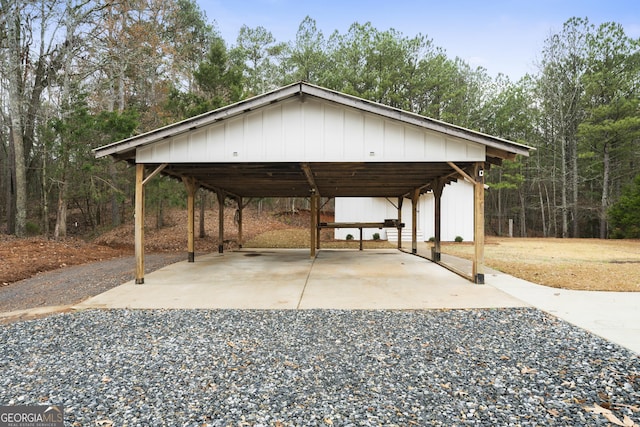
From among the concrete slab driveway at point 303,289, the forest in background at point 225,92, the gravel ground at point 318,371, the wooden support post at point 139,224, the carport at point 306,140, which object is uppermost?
the forest in background at point 225,92

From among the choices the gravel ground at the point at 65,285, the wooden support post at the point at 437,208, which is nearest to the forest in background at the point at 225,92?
the gravel ground at the point at 65,285

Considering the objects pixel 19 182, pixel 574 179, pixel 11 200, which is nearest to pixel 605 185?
pixel 574 179

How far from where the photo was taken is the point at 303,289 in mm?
5973

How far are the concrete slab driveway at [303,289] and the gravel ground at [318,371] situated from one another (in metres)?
0.72

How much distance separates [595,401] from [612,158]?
84.7ft

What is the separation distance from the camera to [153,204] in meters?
13.5

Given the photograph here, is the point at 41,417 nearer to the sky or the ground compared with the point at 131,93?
nearer to the ground

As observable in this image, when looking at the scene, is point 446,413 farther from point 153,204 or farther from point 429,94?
point 429,94

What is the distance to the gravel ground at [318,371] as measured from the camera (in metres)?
2.28

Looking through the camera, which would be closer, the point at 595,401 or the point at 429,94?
the point at 595,401

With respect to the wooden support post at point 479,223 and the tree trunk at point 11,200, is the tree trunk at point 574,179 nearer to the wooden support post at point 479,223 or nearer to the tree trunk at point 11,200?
the wooden support post at point 479,223

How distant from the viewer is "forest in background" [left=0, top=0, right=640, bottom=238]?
12.6 metres

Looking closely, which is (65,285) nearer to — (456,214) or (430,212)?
(430,212)

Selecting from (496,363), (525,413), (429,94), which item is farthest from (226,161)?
(429,94)
